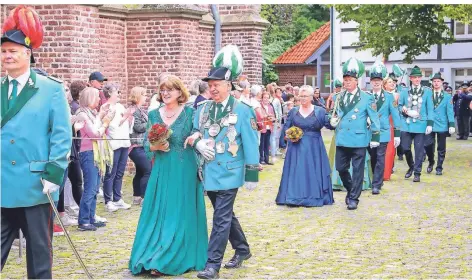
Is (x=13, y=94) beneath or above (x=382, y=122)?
above

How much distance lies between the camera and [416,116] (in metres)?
17.3

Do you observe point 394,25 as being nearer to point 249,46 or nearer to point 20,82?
point 249,46

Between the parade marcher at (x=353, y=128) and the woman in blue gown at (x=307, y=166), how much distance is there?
444 mm

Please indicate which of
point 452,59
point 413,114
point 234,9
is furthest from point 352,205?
point 452,59

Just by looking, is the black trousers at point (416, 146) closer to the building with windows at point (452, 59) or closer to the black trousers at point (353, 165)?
the black trousers at point (353, 165)

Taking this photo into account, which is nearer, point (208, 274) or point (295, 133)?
point (208, 274)

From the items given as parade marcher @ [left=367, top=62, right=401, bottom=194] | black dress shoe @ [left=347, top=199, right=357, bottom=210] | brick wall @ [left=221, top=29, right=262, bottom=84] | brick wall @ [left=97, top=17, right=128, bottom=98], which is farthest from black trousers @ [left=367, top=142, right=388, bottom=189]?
brick wall @ [left=221, top=29, right=262, bottom=84]

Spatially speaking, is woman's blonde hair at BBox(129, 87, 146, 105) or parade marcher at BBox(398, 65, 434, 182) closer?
woman's blonde hair at BBox(129, 87, 146, 105)

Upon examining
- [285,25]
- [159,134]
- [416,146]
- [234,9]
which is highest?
[285,25]

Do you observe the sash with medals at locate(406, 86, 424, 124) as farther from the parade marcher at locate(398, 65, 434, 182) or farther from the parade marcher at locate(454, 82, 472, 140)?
the parade marcher at locate(454, 82, 472, 140)

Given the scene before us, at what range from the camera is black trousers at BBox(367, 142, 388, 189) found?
1516 centimetres

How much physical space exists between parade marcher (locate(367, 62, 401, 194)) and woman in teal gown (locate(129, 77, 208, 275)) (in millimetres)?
6809

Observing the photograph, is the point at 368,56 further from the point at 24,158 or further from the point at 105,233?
the point at 24,158

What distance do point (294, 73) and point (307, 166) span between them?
3686cm
